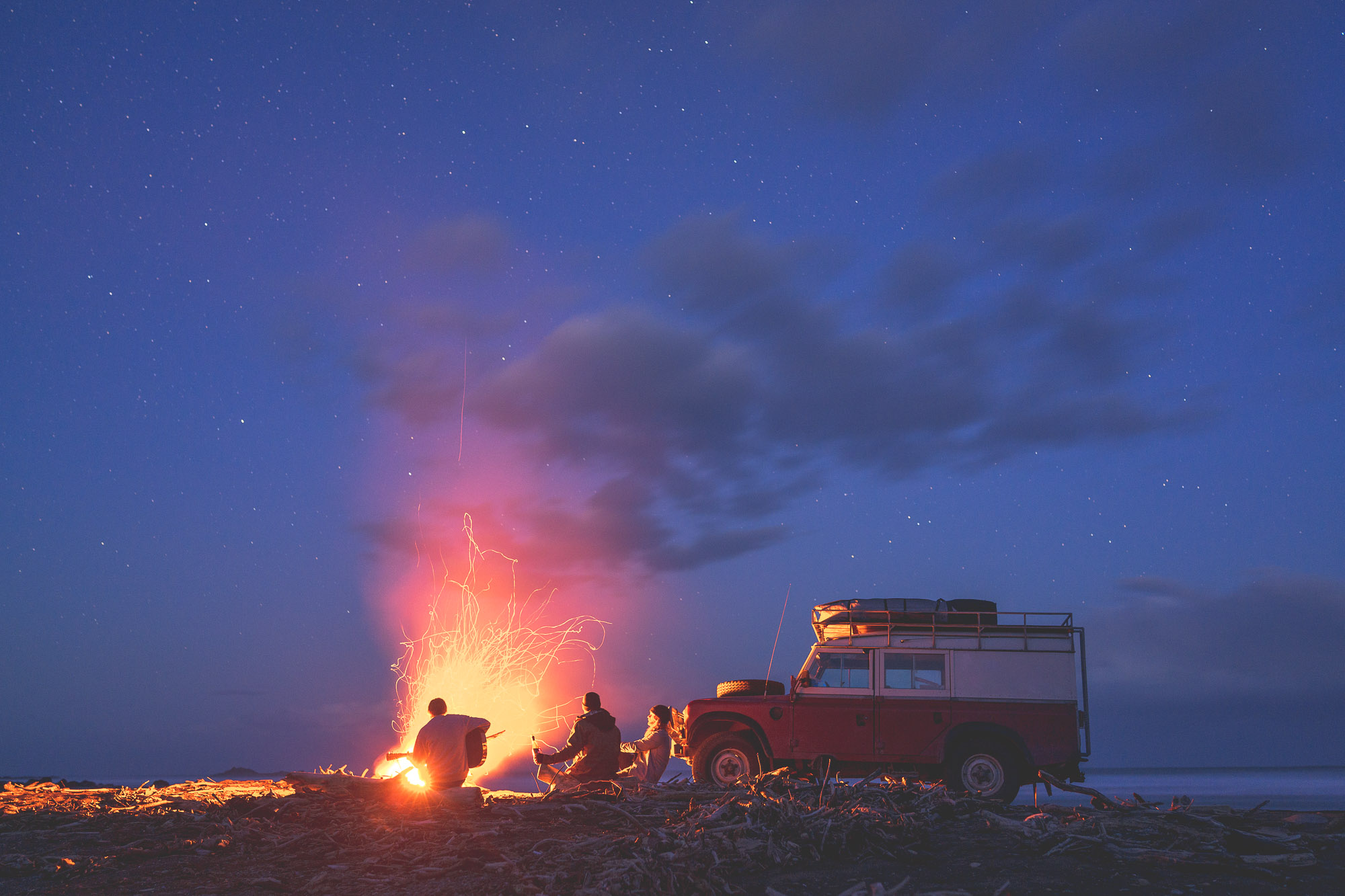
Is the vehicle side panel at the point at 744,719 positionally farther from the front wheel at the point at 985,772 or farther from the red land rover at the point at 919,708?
the front wheel at the point at 985,772

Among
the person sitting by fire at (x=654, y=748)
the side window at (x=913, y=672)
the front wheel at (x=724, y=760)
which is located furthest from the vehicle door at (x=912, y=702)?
the person sitting by fire at (x=654, y=748)

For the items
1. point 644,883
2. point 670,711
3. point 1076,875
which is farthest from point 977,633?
point 644,883

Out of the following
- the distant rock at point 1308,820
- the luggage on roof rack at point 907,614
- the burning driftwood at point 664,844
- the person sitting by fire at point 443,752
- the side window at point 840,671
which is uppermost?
the luggage on roof rack at point 907,614

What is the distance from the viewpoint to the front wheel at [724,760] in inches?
592

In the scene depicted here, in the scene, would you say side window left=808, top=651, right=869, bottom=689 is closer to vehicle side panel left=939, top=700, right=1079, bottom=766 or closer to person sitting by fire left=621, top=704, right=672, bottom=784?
vehicle side panel left=939, top=700, right=1079, bottom=766

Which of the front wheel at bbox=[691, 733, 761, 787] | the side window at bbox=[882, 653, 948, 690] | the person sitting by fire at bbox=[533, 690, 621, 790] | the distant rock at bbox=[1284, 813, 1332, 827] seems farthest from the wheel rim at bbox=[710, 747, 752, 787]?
the distant rock at bbox=[1284, 813, 1332, 827]

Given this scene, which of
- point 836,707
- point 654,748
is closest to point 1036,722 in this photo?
point 836,707

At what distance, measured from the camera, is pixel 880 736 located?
Result: 14.7 meters

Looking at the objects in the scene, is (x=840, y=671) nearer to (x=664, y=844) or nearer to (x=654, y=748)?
(x=654, y=748)

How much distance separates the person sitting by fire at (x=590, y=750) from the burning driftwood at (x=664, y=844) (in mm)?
729

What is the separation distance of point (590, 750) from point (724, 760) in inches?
179

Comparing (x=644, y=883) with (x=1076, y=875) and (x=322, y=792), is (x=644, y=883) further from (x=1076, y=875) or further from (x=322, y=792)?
(x=322, y=792)

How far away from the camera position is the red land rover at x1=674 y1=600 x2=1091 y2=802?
14.4 meters

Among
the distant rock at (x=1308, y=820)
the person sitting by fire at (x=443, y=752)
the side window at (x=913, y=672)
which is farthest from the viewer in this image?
the side window at (x=913, y=672)
